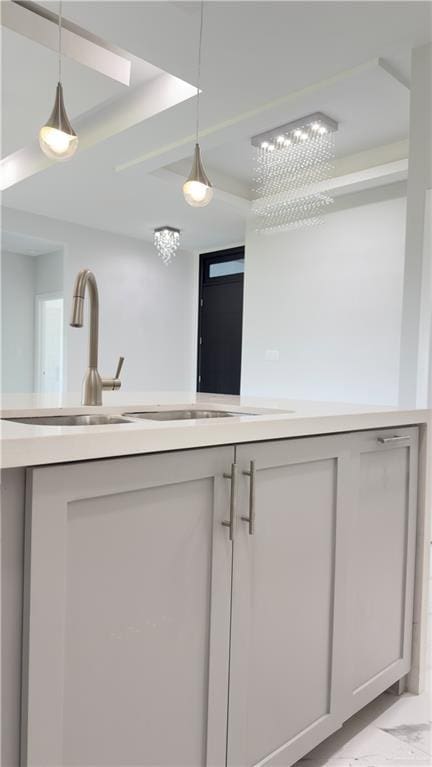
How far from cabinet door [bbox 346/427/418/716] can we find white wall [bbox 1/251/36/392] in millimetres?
6019

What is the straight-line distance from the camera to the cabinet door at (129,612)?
2.42 feet

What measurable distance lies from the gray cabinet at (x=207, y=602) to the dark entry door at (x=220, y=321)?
5.04 metres

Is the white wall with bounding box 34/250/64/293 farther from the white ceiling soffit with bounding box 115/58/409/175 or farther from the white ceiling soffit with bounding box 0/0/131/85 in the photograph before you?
the white ceiling soffit with bounding box 0/0/131/85

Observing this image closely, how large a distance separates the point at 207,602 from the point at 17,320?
21.5 ft

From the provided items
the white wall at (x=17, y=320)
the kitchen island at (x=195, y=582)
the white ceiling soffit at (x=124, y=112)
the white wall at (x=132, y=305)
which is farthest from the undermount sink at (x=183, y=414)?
the white wall at (x=17, y=320)

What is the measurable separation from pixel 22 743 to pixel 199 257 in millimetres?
6635

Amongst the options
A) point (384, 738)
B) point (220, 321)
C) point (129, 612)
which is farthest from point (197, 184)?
point (220, 321)

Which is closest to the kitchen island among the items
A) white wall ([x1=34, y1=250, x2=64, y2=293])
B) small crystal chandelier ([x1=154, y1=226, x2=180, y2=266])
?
small crystal chandelier ([x1=154, y1=226, x2=180, y2=266])

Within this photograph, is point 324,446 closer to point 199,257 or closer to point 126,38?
point 126,38

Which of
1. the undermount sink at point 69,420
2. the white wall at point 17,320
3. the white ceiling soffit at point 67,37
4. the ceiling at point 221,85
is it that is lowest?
the undermount sink at point 69,420

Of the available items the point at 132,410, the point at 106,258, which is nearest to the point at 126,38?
the point at 132,410

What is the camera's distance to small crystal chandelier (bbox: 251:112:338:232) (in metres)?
3.75

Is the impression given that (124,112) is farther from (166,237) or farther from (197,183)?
(166,237)

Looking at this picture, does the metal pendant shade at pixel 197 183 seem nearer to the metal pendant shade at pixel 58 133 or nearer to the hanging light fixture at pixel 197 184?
the hanging light fixture at pixel 197 184
